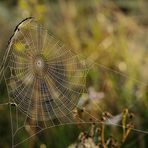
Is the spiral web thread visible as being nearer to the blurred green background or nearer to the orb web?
the orb web

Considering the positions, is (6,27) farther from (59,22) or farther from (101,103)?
(101,103)

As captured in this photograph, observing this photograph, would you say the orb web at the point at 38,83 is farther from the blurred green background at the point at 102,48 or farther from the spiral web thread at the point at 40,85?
the blurred green background at the point at 102,48

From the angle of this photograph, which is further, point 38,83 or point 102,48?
point 102,48

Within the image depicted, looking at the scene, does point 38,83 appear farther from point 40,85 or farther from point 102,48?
point 102,48

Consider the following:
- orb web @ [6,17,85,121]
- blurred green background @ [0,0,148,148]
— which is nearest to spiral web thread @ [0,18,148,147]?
orb web @ [6,17,85,121]

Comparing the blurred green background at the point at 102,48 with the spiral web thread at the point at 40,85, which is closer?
the spiral web thread at the point at 40,85

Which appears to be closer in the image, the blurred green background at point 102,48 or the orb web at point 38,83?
the orb web at point 38,83

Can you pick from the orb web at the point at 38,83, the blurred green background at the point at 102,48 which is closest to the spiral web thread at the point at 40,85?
the orb web at the point at 38,83

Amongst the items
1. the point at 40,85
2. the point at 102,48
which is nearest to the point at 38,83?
the point at 40,85

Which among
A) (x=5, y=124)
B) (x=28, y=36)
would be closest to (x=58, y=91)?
(x=28, y=36)
